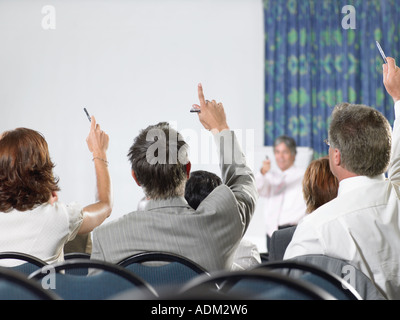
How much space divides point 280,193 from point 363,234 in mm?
3994

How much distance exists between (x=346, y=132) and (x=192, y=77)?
478 cm

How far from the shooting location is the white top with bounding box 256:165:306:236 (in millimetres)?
5438

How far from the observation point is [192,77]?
21.3ft

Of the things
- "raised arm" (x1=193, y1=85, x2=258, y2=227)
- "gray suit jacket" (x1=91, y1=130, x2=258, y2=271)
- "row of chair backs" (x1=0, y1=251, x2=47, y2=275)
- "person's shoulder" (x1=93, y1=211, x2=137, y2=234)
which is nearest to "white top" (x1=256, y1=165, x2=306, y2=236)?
"raised arm" (x1=193, y1=85, x2=258, y2=227)

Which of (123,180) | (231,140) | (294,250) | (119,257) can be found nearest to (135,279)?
(119,257)

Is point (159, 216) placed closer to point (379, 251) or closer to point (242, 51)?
Answer: point (379, 251)

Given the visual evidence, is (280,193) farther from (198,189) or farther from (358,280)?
(358,280)

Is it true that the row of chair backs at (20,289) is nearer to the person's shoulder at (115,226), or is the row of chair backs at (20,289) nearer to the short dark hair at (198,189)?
the person's shoulder at (115,226)

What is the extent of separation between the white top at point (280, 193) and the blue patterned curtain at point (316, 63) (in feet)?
2.65

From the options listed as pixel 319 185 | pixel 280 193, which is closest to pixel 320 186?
pixel 319 185

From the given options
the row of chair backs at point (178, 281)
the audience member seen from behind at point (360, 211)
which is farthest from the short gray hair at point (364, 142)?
the row of chair backs at point (178, 281)

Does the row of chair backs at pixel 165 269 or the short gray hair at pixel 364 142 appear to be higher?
the short gray hair at pixel 364 142

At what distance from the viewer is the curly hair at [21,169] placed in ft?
6.56

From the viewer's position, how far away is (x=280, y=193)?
18.4ft
